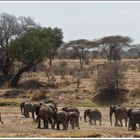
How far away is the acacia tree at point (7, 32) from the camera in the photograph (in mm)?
65812

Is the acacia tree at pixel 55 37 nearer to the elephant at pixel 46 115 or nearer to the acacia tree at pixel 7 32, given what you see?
the acacia tree at pixel 7 32

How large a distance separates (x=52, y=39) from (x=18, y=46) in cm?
797

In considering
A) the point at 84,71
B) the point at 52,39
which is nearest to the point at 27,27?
the point at 52,39

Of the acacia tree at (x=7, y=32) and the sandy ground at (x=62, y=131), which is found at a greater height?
the acacia tree at (x=7, y=32)

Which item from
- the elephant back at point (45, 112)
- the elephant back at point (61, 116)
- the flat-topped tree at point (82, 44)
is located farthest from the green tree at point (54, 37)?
the elephant back at point (61, 116)

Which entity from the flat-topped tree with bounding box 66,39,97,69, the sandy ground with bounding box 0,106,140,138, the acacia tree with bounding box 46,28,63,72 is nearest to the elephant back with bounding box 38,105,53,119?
the sandy ground with bounding box 0,106,140,138

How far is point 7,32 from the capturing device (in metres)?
67.9

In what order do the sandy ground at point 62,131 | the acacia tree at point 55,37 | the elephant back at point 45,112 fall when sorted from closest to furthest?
the sandy ground at point 62,131, the elephant back at point 45,112, the acacia tree at point 55,37

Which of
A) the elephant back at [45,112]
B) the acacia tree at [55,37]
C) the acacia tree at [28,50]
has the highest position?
the acacia tree at [55,37]

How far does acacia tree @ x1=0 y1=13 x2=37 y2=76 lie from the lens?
A: 216ft

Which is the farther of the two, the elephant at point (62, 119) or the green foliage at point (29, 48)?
the green foliage at point (29, 48)

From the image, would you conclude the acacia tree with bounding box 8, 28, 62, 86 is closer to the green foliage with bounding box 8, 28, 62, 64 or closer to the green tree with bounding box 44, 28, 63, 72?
the green foliage with bounding box 8, 28, 62, 64

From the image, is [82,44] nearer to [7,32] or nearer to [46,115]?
[7,32]

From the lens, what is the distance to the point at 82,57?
7419 centimetres
